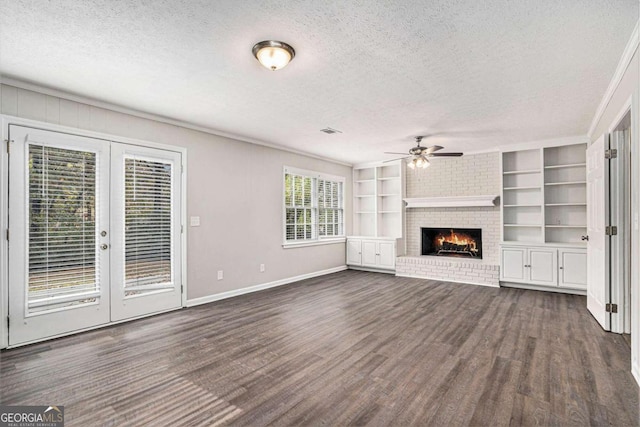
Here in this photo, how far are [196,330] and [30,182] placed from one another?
2.30 metres

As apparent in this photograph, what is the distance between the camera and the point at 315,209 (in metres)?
7.10

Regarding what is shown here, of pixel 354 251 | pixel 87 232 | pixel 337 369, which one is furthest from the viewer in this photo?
pixel 354 251

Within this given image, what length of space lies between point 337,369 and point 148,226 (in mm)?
3038

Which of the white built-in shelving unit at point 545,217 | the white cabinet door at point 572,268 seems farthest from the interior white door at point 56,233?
the white cabinet door at point 572,268

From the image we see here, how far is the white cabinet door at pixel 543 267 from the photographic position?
17.9ft

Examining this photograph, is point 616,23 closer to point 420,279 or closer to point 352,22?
point 352,22

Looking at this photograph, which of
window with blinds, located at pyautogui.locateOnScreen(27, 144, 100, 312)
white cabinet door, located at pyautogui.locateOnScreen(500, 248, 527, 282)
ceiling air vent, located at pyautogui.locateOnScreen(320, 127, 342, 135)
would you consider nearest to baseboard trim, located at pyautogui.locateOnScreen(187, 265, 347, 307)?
window with blinds, located at pyautogui.locateOnScreen(27, 144, 100, 312)

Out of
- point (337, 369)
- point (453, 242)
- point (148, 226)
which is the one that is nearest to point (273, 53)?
point (337, 369)

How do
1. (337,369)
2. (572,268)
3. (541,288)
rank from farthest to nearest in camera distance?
(541,288) → (572,268) → (337,369)

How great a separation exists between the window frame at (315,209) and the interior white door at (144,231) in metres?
2.16

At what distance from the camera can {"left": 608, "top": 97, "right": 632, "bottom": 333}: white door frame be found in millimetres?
3486

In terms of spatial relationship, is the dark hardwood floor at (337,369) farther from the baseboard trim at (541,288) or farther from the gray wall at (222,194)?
the baseboard trim at (541,288)

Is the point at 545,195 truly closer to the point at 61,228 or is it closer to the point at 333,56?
the point at 333,56

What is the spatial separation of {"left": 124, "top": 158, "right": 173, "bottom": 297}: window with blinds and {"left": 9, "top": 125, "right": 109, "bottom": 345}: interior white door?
26cm
